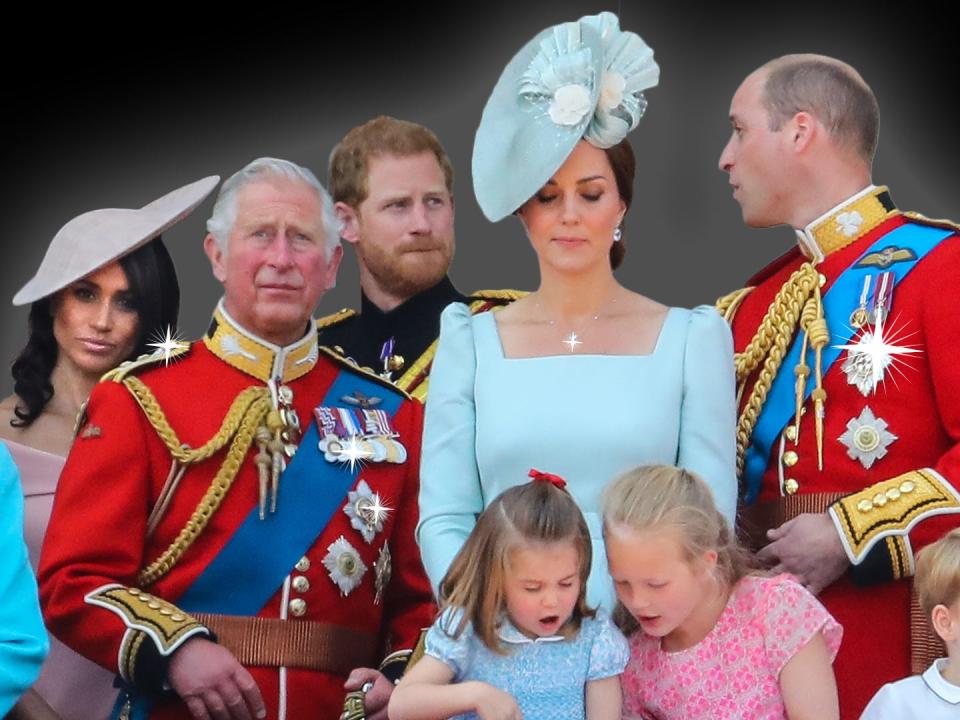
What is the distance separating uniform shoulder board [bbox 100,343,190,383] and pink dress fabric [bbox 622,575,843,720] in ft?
3.68

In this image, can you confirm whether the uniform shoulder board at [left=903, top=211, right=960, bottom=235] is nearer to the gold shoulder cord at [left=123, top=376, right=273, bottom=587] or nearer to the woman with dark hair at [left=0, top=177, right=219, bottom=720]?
the gold shoulder cord at [left=123, top=376, right=273, bottom=587]

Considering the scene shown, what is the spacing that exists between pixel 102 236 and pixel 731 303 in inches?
51.7

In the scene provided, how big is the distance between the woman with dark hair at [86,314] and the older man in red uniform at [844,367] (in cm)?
116

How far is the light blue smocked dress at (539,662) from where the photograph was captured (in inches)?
121

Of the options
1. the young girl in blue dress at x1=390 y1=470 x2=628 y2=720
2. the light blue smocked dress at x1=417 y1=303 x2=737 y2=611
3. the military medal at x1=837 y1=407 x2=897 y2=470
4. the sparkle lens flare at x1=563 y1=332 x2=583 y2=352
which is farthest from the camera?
the military medal at x1=837 y1=407 x2=897 y2=470

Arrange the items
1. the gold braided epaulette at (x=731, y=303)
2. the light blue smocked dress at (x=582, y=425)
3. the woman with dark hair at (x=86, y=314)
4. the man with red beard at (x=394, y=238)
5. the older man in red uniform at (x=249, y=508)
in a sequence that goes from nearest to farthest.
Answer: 1. the light blue smocked dress at (x=582, y=425)
2. the older man in red uniform at (x=249, y=508)
3. the gold braided epaulette at (x=731, y=303)
4. the woman with dark hair at (x=86, y=314)
5. the man with red beard at (x=394, y=238)

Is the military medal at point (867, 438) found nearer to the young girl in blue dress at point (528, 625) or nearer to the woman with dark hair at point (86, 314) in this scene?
the young girl in blue dress at point (528, 625)

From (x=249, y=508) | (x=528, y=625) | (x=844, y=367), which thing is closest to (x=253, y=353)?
(x=249, y=508)

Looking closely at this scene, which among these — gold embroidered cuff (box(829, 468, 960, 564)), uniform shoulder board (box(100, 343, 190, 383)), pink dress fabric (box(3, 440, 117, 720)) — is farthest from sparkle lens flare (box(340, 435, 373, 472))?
gold embroidered cuff (box(829, 468, 960, 564))

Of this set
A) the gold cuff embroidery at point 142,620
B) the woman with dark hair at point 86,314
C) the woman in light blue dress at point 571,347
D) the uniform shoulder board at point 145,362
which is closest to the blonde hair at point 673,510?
the woman in light blue dress at point 571,347

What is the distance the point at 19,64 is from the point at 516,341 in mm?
1595

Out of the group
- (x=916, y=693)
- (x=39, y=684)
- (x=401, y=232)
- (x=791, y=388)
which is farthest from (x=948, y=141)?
(x=39, y=684)

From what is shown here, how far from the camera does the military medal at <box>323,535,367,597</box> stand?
3.71 m

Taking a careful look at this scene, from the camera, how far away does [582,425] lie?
335 centimetres
